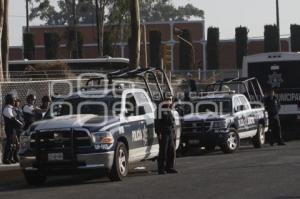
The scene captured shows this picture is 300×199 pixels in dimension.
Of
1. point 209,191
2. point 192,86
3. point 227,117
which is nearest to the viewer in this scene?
point 209,191

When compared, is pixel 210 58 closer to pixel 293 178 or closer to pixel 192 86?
pixel 192 86

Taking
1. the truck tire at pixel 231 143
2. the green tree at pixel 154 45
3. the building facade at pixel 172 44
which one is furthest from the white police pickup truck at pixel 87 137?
the building facade at pixel 172 44

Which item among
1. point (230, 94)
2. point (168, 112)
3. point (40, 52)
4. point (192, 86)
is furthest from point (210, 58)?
point (168, 112)

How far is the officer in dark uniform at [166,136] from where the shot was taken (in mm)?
17203

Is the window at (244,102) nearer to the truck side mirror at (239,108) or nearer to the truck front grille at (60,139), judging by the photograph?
the truck side mirror at (239,108)

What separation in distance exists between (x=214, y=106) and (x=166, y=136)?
23.5ft

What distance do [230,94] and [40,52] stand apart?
6390 cm

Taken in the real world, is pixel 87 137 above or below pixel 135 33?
below

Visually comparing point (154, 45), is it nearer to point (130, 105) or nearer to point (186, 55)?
point (186, 55)

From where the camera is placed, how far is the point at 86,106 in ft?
55.5

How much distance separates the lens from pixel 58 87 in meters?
27.4

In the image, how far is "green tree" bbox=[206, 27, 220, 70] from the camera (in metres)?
72.1

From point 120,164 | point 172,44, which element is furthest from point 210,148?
point 172,44

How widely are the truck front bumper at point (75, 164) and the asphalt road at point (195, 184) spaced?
0.34m
